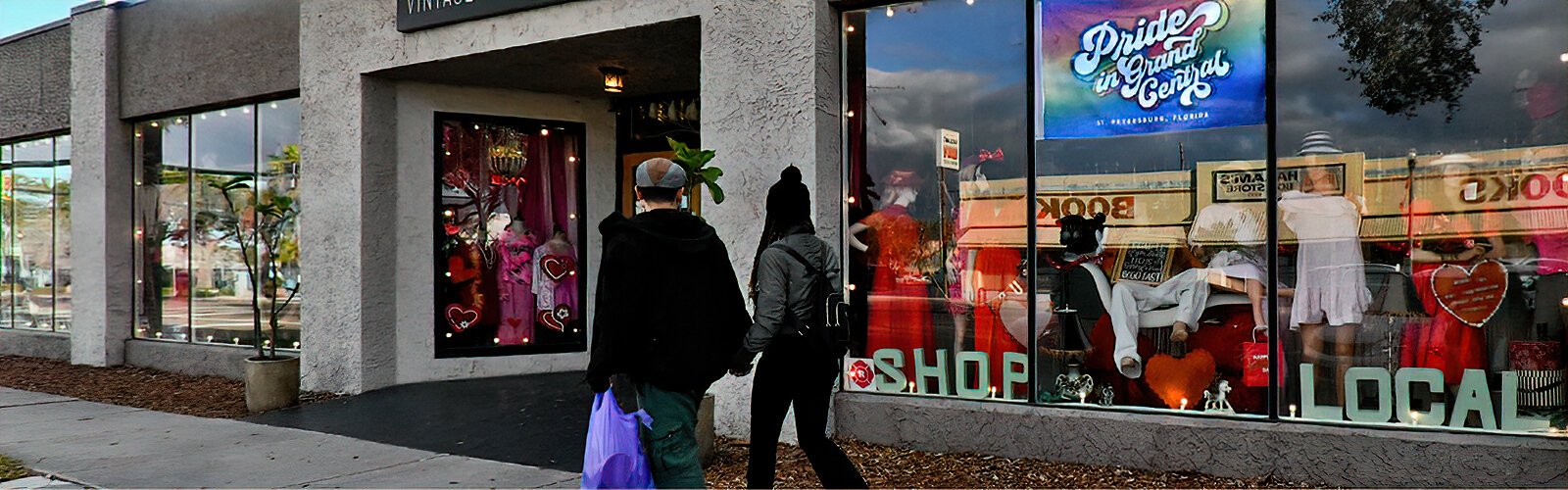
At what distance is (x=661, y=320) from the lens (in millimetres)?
3668

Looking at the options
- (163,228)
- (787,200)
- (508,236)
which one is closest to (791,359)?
(787,200)

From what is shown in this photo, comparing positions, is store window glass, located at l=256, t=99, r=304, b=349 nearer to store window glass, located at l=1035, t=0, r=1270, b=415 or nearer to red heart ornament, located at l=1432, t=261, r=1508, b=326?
store window glass, located at l=1035, t=0, r=1270, b=415

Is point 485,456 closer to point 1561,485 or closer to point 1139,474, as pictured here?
point 1139,474

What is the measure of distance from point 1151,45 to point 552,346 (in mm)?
6814

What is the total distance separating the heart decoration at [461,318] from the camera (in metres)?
9.99

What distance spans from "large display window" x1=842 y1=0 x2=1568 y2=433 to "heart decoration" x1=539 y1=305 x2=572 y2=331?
453 cm

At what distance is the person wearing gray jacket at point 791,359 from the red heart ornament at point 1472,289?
3637 mm

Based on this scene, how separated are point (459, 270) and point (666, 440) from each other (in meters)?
7.04

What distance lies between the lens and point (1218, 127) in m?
6.04

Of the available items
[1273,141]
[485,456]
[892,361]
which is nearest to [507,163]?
[485,456]

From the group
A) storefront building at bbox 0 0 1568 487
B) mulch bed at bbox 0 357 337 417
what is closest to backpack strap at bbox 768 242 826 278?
storefront building at bbox 0 0 1568 487

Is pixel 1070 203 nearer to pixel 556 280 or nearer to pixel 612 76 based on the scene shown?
pixel 612 76

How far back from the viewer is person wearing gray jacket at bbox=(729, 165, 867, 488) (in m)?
4.53

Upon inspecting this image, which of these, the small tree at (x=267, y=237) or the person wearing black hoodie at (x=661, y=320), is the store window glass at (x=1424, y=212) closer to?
the person wearing black hoodie at (x=661, y=320)
